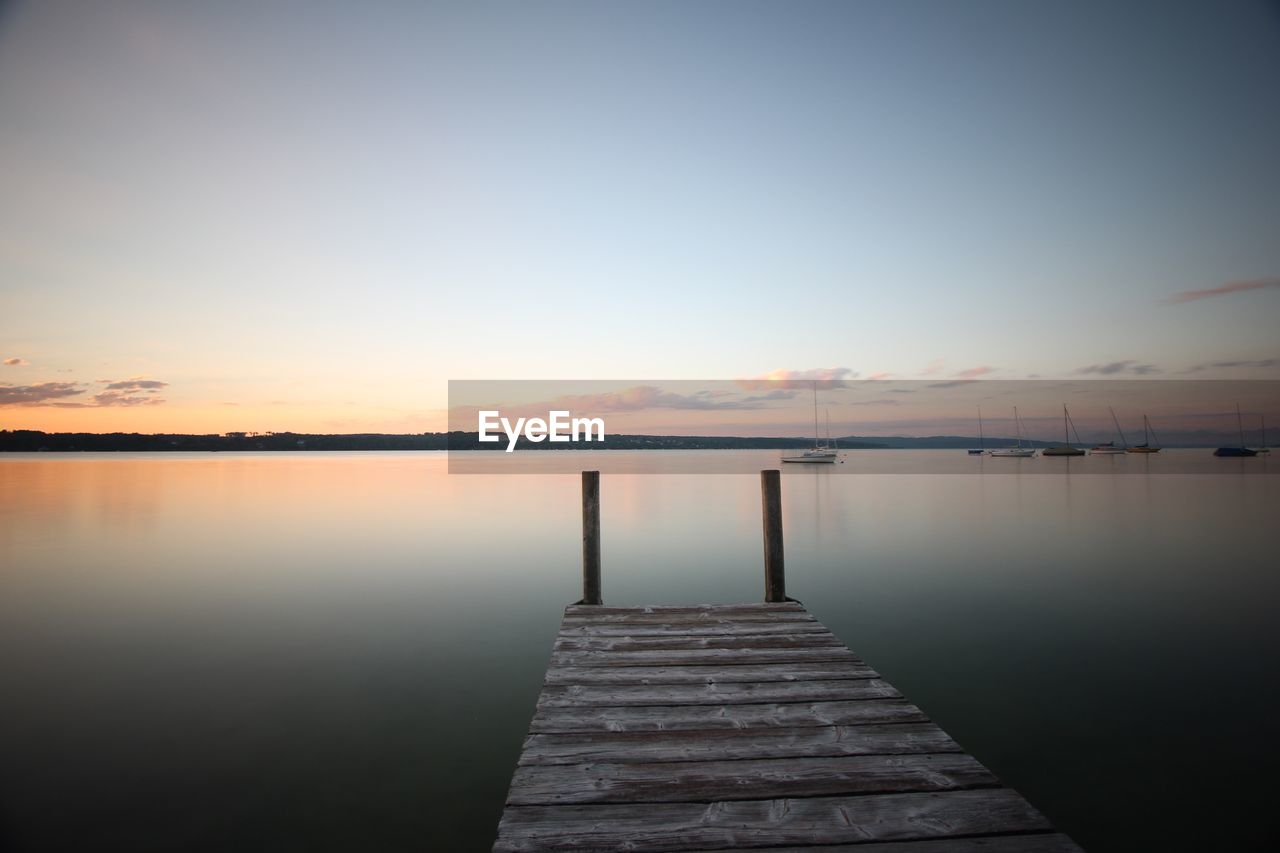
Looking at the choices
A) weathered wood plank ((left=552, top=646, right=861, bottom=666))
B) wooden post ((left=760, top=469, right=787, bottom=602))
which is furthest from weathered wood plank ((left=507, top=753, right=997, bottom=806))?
wooden post ((left=760, top=469, right=787, bottom=602))

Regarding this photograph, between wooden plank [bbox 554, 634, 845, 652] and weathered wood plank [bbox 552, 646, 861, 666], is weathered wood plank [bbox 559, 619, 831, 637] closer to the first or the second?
wooden plank [bbox 554, 634, 845, 652]

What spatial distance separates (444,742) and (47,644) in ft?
28.0

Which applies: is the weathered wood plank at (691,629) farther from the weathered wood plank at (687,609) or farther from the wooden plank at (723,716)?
the wooden plank at (723,716)

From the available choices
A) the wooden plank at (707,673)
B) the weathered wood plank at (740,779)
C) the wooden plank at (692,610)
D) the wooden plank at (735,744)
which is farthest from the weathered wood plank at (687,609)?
the weathered wood plank at (740,779)

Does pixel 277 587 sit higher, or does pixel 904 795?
pixel 904 795

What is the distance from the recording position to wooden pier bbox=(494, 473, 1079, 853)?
11.1 ft

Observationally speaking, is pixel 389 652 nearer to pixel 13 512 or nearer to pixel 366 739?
pixel 366 739

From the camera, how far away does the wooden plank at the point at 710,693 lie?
511 centimetres

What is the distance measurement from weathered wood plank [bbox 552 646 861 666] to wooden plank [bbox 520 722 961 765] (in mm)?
1510

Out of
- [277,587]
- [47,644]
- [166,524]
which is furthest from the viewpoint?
[166,524]

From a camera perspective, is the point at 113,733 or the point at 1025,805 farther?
the point at 113,733

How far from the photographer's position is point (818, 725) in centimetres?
461

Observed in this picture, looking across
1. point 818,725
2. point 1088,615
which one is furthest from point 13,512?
point 1088,615

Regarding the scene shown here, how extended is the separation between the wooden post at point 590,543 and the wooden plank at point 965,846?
5693 mm
